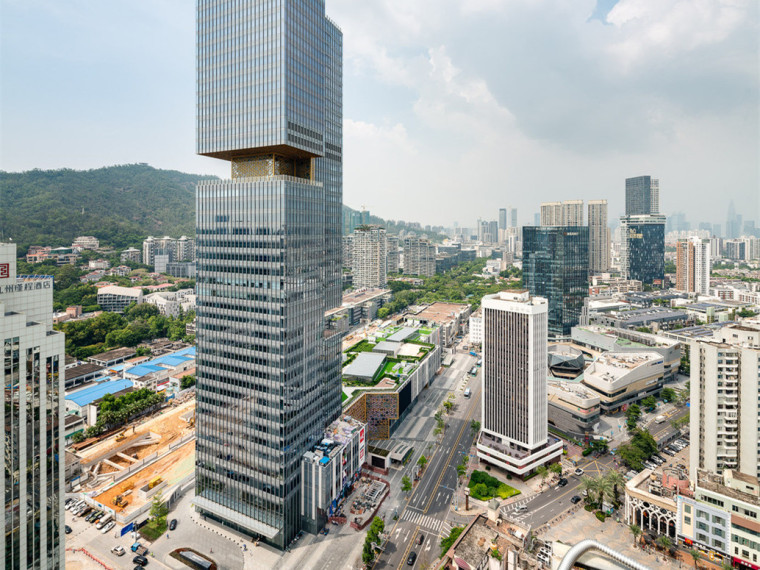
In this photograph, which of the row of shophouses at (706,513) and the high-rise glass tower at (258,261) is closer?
the row of shophouses at (706,513)

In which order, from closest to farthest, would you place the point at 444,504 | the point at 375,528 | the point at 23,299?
the point at 23,299
the point at 375,528
the point at 444,504

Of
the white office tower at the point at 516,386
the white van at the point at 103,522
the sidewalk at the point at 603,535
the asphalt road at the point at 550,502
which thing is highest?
the white office tower at the point at 516,386

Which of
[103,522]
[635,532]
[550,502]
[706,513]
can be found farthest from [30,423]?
[706,513]

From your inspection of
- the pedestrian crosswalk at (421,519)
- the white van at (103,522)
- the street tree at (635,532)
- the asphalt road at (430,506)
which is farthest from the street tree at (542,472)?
the white van at (103,522)

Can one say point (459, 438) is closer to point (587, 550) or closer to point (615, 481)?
point (615, 481)

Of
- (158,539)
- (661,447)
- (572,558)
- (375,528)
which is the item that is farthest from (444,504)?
(572,558)

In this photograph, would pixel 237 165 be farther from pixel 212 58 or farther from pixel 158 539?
pixel 158 539

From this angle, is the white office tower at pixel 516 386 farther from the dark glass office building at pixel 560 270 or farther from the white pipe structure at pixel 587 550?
the dark glass office building at pixel 560 270
